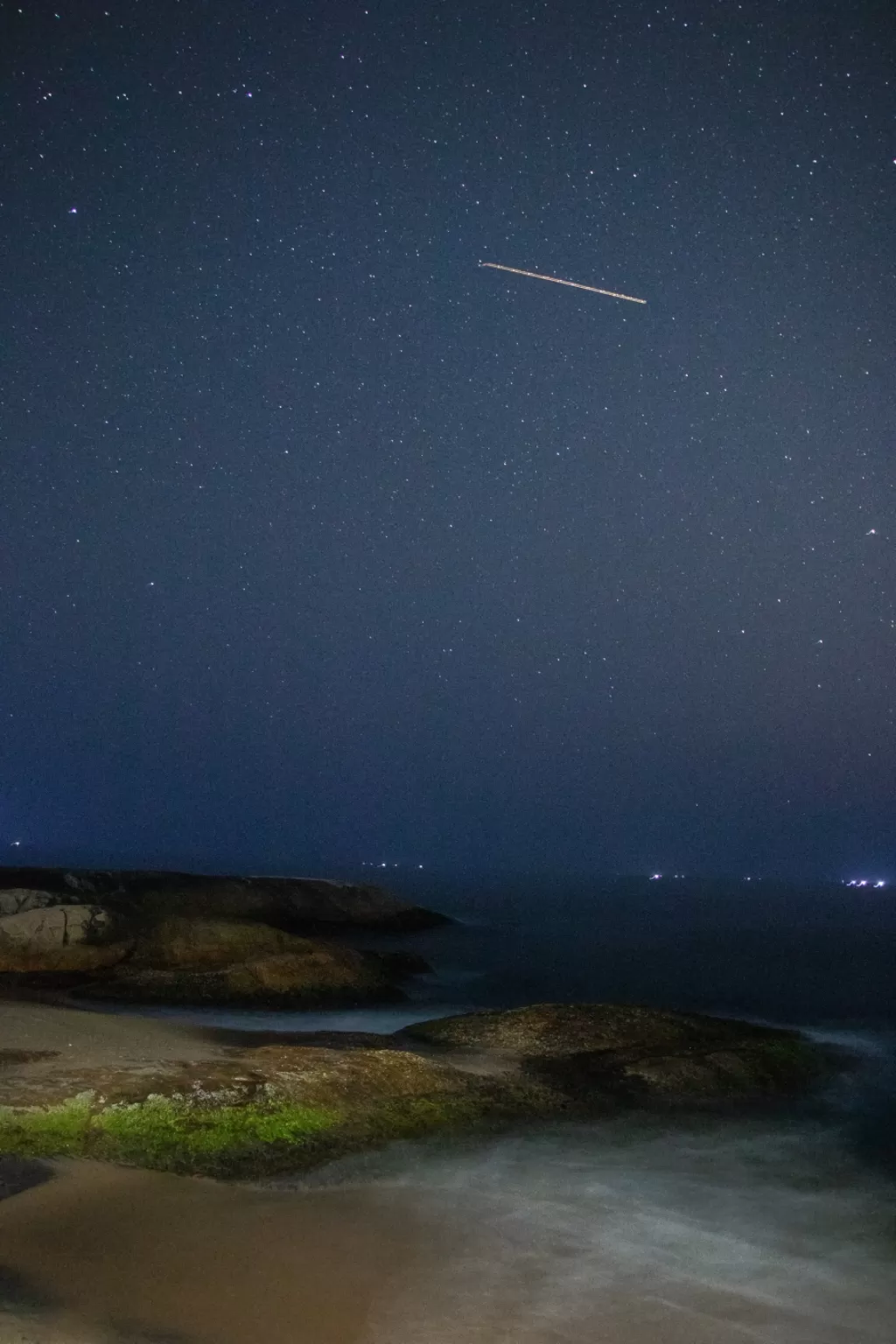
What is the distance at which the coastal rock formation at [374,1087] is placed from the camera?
14.0 metres

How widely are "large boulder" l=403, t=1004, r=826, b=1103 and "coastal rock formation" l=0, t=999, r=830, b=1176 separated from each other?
1.8 inches

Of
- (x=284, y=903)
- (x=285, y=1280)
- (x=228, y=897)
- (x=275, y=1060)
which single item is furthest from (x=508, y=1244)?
(x=284, y=903)

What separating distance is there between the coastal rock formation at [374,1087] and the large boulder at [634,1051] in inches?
1.8

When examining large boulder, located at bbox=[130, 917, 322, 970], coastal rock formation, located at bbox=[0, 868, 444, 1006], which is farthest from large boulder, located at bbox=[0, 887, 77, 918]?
large boulder, located at bbox=[130, 917, 322, 970]

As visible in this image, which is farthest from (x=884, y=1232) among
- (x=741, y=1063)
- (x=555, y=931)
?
(x=555, y=931)

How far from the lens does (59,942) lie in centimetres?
3134

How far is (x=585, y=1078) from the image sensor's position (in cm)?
2042

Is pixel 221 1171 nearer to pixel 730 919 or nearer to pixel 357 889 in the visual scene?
pixel 357 889

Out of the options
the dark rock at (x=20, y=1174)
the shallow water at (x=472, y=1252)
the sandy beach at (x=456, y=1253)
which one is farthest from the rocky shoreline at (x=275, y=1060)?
the shallow water at (x=472, y=1252)

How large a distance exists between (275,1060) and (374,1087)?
1899 millimetres

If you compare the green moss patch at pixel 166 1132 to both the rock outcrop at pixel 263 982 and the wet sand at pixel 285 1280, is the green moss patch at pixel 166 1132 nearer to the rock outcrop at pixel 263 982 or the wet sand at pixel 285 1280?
the wet sand at pixel 285 1280

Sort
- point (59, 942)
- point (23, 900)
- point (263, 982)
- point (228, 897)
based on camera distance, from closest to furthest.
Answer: point (263, 982) < point (59, 942) < point (23, 900) < point (228, 897)

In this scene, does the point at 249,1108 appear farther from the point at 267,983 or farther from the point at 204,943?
the point at 204,943

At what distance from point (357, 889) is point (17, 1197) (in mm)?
48241
